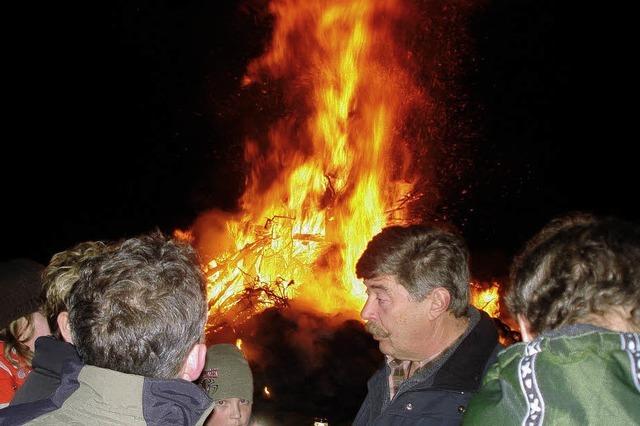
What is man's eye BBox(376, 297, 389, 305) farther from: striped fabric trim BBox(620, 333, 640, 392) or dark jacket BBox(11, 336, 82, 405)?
striped fabric trim BBox(620, 333, 640, 392)

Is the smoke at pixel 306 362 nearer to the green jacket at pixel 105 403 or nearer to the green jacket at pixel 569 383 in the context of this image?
the green jacket at pixel 105 403

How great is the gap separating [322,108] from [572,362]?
42.1 feet

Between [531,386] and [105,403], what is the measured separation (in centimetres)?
125

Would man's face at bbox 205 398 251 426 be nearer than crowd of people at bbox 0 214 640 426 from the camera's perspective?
No

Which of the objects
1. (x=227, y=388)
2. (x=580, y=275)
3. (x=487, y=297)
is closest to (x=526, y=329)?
(x=580, y=275)

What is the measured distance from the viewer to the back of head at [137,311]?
1839mm

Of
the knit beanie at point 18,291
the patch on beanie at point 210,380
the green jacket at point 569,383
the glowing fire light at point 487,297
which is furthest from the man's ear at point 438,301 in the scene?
the glowing fire light at point 487,297

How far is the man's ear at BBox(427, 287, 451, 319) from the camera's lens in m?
3.09

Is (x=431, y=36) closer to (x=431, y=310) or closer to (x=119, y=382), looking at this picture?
(x=431, y=310)

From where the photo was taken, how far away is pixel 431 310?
310 centimetres

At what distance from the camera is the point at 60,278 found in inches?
106

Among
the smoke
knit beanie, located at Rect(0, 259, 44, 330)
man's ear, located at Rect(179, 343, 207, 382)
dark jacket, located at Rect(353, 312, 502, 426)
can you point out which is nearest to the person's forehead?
dark jacket, located at Rect(353, 312, 502, 426)

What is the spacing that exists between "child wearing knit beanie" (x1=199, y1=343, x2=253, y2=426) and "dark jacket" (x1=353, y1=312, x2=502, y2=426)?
37.5 inches

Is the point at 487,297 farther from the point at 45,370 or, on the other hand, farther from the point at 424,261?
the point at 45,370
